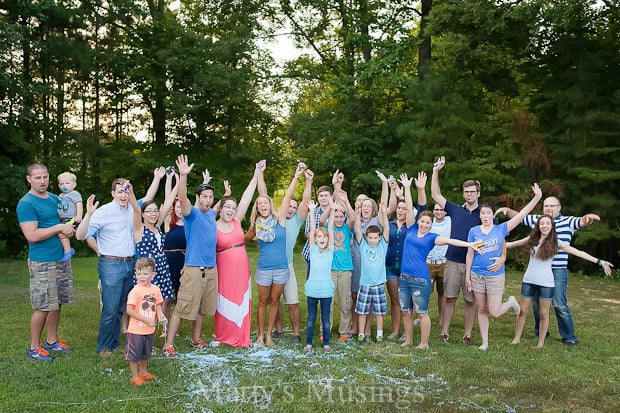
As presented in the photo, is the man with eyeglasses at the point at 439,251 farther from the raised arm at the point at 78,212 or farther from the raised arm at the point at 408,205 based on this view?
the raised arm at the point at 78,212

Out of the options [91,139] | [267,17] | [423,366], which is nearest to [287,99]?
[267,17]

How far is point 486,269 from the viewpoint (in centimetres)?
634

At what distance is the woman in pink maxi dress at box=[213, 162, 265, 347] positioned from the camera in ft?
20.8

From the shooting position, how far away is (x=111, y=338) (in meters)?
5.83

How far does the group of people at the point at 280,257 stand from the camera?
18.7 feet

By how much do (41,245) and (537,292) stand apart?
216 inches

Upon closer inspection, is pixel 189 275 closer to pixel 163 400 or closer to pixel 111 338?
pixel 111 338

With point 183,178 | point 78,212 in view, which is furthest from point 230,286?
point 78,212

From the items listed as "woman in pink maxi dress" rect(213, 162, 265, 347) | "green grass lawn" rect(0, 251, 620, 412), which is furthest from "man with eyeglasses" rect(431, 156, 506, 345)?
"woman in pink maxi dress" rect(213, 162, 265, 347)

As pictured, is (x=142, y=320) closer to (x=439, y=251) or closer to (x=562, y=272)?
(x=439, y=251)

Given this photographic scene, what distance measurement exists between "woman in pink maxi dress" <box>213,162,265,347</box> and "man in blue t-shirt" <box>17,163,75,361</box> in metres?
1.62

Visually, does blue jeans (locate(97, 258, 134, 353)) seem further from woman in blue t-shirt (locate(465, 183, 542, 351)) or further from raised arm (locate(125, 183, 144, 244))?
woman in blue t-shirt (locate(465, 183, 542, 351))

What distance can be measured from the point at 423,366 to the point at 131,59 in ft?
56.8

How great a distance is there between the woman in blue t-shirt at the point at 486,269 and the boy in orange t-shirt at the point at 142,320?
11.5ft
